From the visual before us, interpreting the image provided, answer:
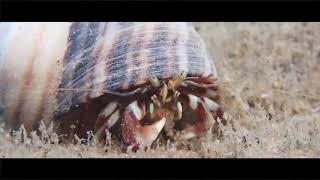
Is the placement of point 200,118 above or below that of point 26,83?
below

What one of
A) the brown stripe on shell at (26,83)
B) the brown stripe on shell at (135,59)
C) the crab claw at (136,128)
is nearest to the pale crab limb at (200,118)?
the crab claw at (136,128)

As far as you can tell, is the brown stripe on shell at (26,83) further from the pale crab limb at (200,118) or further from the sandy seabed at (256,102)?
the pale crab limb at (200,118)

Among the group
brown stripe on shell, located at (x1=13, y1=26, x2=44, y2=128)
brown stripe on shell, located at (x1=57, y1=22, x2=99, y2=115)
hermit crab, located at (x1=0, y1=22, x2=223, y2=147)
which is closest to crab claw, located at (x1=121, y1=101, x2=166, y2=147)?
hermit crab, located at (x1=0, y1=22, x2=223, y2=147)

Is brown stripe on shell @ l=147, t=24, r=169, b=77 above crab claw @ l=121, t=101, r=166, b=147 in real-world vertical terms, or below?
above

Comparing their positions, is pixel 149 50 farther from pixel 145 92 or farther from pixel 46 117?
pixel 46 117

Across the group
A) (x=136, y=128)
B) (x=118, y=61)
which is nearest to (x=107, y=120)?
(x=136, y=128)

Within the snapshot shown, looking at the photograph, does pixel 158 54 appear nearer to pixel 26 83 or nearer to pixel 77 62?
pixel 77 62

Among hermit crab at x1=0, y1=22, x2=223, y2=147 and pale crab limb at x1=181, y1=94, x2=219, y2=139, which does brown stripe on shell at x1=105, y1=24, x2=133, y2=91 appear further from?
pale crab limb at x1=181, y1=94, x2=219, y2=139
